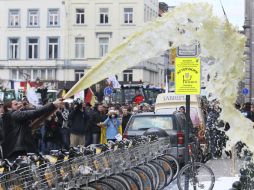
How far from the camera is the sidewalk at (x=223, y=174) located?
13690 mm

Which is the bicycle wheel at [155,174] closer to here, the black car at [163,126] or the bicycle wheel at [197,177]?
the bicycle wheel at [197,177]

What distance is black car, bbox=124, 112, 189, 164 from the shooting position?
17.9 metres

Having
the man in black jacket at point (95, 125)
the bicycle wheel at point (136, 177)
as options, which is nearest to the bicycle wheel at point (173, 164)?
the bicycle wheel at point (136, 177)

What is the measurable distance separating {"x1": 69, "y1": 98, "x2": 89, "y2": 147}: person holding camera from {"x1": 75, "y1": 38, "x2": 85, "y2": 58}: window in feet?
178

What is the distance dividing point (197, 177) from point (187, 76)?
2.67m

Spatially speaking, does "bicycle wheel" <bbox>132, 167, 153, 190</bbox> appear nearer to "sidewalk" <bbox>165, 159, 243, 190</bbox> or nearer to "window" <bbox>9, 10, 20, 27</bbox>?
"sidewalk" <bbox>165, 159, 243, 190</bbox>

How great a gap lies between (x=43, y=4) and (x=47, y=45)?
4.34 meters

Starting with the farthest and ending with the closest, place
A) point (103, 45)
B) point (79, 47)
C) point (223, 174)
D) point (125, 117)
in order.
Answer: point (79, 47) < point (103, 45) < point (125, 117) < point (223, 174)

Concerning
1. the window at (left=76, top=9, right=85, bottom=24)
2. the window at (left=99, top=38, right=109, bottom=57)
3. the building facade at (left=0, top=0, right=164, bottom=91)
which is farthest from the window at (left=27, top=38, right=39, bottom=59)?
the window at (left=99, top=38, right=109, bottom=57)

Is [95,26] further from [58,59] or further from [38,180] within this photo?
[38,180]

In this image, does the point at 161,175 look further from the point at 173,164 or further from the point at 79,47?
the point at 79,47

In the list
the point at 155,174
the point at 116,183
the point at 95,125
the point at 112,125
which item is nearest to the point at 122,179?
the point at 116,183

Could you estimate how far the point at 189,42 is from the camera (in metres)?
7.16

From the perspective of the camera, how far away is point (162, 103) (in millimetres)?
25094
